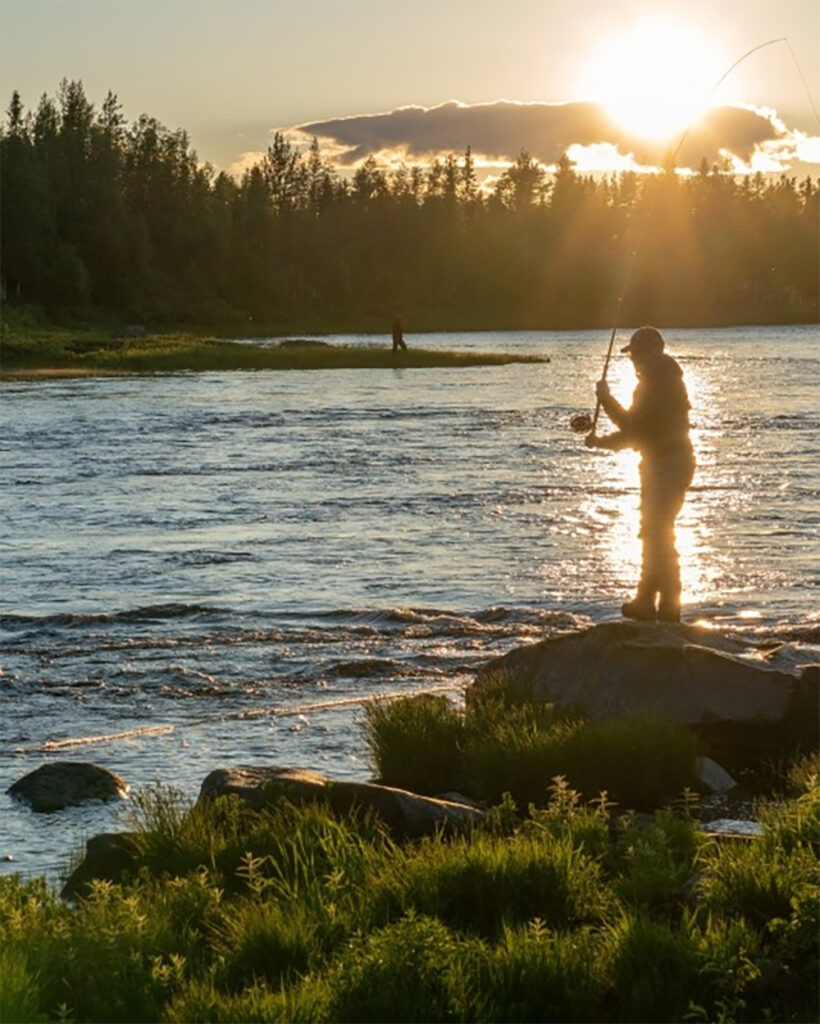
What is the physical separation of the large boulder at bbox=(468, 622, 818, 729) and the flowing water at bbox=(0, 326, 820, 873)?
0.84 m

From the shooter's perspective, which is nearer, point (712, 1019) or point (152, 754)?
point (712, 1019)

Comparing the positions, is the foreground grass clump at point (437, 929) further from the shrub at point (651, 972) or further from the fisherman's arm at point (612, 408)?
the fisherman's arm at point (612, 408)

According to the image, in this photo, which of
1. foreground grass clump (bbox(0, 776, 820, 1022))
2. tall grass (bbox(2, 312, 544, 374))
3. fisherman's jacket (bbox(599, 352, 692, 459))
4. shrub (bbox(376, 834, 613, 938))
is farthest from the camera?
tall grass (bbox(2, 312, 544, 374))

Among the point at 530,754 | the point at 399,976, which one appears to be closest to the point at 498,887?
the point at 399,976

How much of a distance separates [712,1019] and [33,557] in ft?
50.9

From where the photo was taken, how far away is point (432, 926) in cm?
610

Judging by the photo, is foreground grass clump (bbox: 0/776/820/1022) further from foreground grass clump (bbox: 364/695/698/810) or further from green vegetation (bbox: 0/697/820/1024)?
foreground grass clump (bbox: 364/695/698/810)

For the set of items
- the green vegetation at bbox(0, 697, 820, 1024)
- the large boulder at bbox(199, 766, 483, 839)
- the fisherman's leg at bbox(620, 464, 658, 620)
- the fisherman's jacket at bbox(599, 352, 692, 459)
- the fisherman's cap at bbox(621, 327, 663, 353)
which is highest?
the fisherman's cap at bbox(621, 327, 663, 353)

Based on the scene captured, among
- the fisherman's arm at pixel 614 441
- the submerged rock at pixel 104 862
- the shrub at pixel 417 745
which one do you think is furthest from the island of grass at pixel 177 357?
the submerged rock at pixel 104 862

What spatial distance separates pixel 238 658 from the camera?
14422mm

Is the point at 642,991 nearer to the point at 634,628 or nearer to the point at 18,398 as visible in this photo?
the point at 634,628

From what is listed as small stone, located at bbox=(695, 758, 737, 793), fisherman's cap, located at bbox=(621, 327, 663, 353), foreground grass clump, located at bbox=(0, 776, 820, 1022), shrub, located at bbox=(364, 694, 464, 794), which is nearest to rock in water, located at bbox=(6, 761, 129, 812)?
shrub, located at bbox=(364, 694, 464, 794)

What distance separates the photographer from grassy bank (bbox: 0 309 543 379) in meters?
67.9

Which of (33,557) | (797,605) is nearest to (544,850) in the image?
(797,605)
